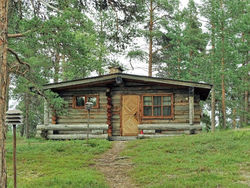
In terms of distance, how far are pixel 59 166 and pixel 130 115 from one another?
9331 mm

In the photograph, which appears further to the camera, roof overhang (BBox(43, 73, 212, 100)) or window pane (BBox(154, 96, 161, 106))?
window pane (BBox(154, 96, 161, 106))

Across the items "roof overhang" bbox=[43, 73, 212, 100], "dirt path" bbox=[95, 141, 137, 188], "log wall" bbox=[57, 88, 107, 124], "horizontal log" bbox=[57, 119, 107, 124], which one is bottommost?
"dirt path" bbox=[95, 141, 137, 188]

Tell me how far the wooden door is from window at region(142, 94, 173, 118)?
507 mm

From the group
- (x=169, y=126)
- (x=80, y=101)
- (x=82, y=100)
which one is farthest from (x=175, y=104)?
(x=80, y=101)

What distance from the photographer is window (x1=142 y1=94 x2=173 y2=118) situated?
Answer: 18.5 metres

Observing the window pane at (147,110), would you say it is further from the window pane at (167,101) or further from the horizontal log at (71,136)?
the horizontal log at (71,136)

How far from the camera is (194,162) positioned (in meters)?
9.80

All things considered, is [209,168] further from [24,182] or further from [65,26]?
[65,26]

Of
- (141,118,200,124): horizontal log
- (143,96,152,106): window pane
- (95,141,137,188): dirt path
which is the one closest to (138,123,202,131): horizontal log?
(141,118,200,124): horizontal log

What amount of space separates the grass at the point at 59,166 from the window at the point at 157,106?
4635mm

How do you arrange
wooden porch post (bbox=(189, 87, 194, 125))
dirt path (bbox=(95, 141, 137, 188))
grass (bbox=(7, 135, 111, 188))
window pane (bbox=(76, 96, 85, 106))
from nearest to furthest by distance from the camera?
grass (bbox=(7, 135, 111, 188)) → dirt path (bbox=(95, 141, 137, 188)) → wooden porch post (bbox=(189, 87, 194, 125)) → window pane (bbox=(76, 96, 85, 106))

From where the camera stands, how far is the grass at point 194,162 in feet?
24.9

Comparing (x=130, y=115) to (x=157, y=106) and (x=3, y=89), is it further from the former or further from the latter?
(x=3, y=89)

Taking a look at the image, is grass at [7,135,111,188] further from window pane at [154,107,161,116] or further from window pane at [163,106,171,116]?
window pane at [163,106,171,116]
